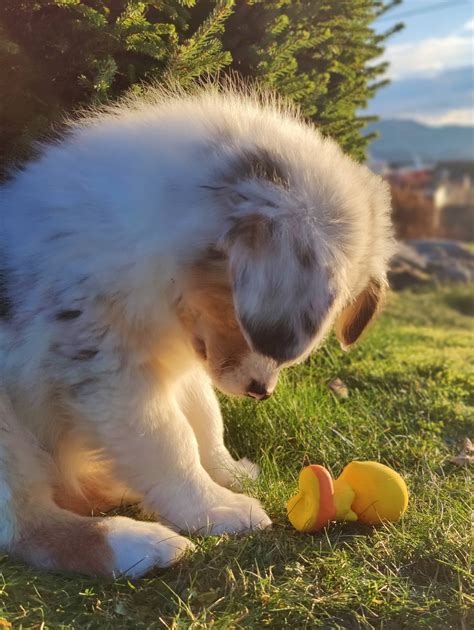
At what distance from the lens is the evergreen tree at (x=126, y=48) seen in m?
3.18

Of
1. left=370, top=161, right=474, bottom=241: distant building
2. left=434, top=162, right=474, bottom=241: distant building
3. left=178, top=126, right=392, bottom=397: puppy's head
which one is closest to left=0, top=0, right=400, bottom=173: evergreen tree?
left=178, top=126, right=392, bottom=397: puppy's head

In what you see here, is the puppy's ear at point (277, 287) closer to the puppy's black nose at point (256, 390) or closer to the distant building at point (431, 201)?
the puppy's black nose at point (256, 390)

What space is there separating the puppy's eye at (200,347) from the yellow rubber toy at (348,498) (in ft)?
2.03

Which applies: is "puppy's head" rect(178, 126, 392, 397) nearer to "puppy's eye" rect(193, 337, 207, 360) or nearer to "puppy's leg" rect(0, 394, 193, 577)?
"puppy's eye" rect(193, 337, 207, 360)

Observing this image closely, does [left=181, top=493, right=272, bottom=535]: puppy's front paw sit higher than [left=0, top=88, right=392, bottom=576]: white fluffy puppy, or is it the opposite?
[left=0, top=88, right=392, bottom=576]: white fluffy puppy

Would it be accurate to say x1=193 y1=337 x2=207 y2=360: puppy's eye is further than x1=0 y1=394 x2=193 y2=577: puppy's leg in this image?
Yes

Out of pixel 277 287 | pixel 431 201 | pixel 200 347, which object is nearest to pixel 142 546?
pixel 200 347

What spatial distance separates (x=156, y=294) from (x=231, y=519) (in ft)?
3.02

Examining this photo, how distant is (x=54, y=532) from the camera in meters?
2.56

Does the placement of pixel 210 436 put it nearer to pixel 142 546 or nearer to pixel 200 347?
pixel 200 347

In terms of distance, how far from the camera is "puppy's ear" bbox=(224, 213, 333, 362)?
225cm

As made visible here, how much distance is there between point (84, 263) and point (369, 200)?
3.50 feet

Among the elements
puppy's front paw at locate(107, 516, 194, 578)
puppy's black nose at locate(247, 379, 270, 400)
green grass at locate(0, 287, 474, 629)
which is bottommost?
green grass at locate(0, 287, 474, 629)

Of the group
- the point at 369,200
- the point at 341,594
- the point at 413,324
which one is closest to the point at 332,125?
the point at 369,200
